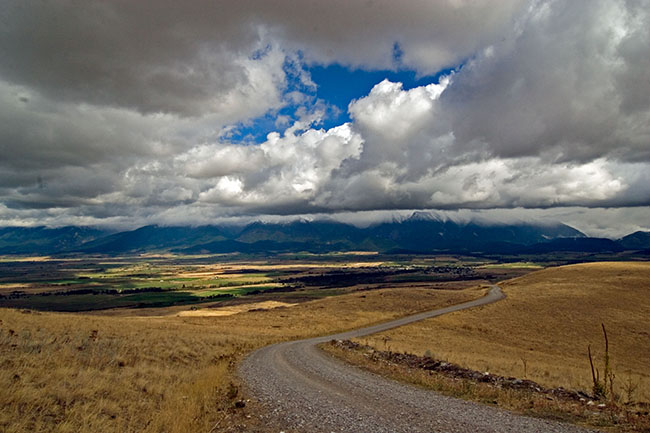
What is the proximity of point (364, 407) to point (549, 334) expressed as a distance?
50.5m

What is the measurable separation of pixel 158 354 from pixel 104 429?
53.5 feet

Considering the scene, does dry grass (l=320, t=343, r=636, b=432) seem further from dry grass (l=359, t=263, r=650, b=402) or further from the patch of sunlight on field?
the patch of sunlight on field

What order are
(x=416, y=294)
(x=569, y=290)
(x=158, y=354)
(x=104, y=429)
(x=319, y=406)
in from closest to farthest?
1. (x=104, y=429)
2. (x=319, y=406)
3. (x=158, y=354)
4. (x=569, y=290)
5. (x=416, y=294)

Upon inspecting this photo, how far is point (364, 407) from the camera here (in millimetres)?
13953

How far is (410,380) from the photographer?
754 inches

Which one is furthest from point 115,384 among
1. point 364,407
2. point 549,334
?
point 549,334

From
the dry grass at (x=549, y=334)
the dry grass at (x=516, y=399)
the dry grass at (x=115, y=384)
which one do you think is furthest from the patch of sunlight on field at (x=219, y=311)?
the dry grass at (x=516, y=399)

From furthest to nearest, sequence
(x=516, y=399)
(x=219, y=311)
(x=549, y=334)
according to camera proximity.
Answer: (x=219, y=311)
(x=549, y=334)
(x=516, y=399)

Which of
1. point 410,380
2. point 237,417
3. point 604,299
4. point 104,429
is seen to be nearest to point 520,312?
point 604,299

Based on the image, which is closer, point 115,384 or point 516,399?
point 516,399

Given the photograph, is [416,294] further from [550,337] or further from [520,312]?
[550,337]

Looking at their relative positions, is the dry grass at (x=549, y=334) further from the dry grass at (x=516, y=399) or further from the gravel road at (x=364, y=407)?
the gravel road at (x=364, y=407)

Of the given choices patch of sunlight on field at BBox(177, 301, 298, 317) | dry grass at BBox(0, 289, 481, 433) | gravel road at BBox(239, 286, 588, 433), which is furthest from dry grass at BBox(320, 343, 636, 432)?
patch of sunlight on field at BBox(177, 301, 298, 317)

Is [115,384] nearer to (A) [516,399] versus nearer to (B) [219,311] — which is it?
(A) [516,399]
